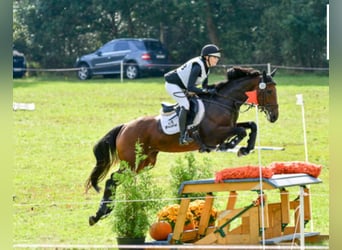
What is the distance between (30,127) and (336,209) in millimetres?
14532

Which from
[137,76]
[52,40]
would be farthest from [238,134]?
[52,40]

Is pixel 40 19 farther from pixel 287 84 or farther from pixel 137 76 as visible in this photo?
pixel 287 84

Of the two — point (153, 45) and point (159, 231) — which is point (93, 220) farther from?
point (153, 45)

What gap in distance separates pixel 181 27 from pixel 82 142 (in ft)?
38.4

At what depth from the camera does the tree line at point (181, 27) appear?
2284 cm

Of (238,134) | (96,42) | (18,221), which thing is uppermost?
(96,42)

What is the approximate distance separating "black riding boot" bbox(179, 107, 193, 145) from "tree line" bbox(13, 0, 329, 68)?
14.6m

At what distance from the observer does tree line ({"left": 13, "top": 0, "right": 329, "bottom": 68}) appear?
22844 millimetres

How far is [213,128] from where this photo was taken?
8391 mm

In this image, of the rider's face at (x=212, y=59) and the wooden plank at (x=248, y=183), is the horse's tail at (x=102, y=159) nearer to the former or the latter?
the rider's face at (x=212, y=59)

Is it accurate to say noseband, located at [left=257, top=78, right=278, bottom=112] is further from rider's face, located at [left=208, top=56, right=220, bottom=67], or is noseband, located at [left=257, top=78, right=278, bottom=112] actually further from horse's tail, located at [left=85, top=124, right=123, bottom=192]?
horse's tail, located at [left=85, top=124, right=123, bottom=192]

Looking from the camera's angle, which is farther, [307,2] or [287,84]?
[307,2]

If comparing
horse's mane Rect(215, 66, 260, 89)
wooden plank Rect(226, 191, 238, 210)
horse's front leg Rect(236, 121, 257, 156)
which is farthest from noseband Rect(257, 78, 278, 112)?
wooden plank Rect(226, 191, 238, 210)

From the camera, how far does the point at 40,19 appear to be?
25594 mm
